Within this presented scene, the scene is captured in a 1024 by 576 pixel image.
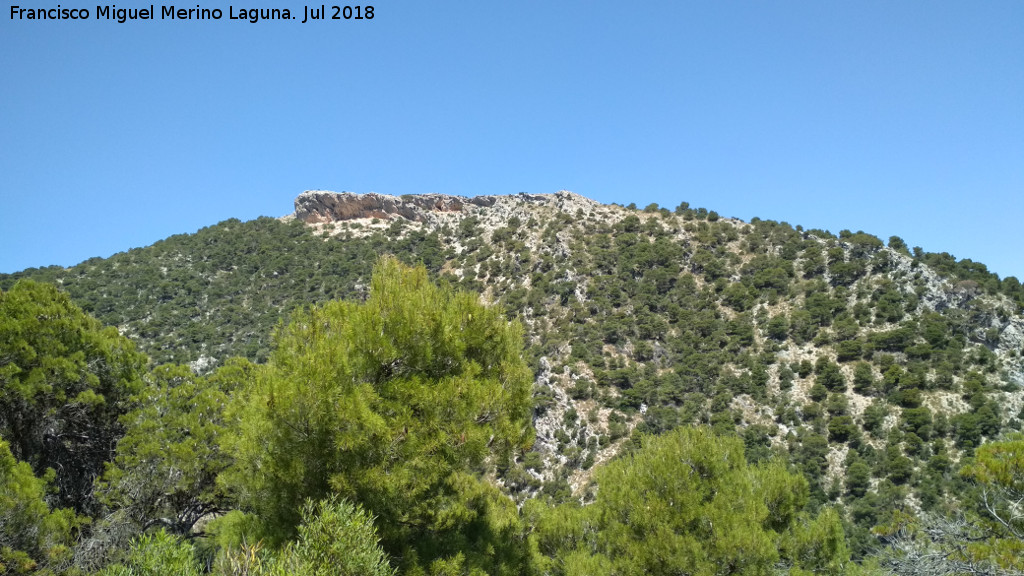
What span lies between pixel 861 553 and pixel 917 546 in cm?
1251

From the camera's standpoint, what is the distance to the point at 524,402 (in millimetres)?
6781

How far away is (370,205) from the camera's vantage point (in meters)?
60.2

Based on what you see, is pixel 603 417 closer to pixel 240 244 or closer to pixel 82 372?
pixel 82 372

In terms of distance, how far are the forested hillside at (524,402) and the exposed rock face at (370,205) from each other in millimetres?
4197

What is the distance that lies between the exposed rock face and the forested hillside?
4197 mm

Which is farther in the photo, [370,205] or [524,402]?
[370,205]

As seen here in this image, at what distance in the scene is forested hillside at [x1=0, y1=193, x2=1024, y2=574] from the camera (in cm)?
594

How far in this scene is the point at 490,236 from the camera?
4734 cm

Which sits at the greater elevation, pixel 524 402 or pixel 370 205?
pixel 370 205

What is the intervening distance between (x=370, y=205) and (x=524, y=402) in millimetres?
56502

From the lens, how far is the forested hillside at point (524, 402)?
234 inches

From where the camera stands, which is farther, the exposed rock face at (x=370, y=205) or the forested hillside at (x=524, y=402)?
the exposed rock face at (x=370, y=205)

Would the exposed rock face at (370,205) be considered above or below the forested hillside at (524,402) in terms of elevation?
above

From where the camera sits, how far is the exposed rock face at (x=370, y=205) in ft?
192
